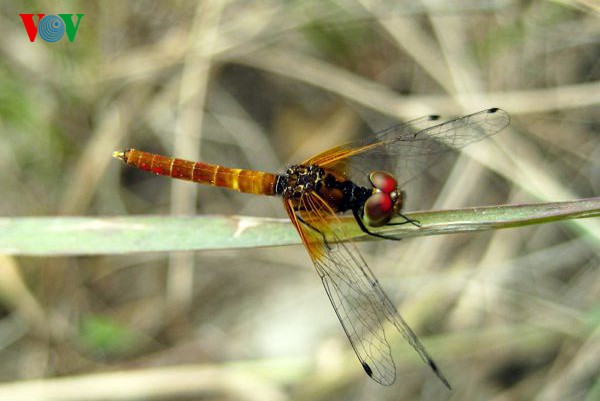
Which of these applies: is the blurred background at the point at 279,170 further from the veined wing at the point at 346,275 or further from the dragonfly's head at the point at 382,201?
the dragonfly's head at the point at 382,201

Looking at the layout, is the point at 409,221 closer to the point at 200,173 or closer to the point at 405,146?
the point at 405,146

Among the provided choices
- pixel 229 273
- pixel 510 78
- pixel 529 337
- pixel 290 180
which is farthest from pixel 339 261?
pixel 510 78

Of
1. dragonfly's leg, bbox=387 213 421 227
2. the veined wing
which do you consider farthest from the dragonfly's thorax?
dragonfly's leg, bbox=387 213 421 227

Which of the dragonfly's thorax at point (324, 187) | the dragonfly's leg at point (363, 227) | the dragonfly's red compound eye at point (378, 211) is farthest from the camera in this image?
the dragonfly's thorax at point (324, 187)

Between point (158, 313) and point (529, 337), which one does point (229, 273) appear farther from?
point (529, 337)

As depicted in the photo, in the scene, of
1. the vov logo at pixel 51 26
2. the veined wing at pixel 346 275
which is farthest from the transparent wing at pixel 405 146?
the vov logo at pixel 51 26

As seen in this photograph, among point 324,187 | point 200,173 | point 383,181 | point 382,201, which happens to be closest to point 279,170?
point 200,173

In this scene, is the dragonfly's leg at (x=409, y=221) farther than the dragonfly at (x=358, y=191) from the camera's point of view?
No
